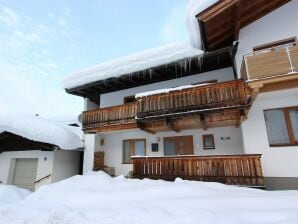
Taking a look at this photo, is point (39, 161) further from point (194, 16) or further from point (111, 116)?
point (194, 16)

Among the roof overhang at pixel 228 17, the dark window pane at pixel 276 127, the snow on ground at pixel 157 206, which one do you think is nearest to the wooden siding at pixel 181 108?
the dark window pane at pixel 276 127

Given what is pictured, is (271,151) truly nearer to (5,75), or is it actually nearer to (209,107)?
(209,107)

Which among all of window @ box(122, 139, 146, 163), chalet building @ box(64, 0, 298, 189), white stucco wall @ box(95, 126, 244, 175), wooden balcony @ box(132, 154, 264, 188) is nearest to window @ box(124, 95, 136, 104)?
chalet building @ box(64, 0, 298, 189)

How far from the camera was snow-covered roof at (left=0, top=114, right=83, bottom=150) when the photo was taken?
12648mm

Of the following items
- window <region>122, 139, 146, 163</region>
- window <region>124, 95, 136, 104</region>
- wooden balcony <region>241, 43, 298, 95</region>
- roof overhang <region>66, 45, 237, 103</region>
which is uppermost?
roof overhang <region>66, 45, 237, 103</region>

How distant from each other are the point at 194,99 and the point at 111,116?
5.13 meters

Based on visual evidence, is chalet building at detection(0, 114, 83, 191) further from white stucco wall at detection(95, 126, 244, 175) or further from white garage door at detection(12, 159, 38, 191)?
white stucco wall at detection(95, 126, 244, 175)

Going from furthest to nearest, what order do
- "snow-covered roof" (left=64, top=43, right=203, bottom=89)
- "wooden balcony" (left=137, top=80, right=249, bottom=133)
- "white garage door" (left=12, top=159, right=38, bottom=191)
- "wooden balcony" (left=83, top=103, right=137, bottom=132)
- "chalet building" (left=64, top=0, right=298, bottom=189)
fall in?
"white garage door" (left=12, top=159, right=38, bottom=191), "wooden balcony" (left=83, top=103, right=137, bottom=132), "snow-covered roof" (left=64, top=43, right=203, bottom=89), "wooden balcony" (left=137, top=80, right=249, bottom=133), "chalet building" (left=64, top=0, right=298, bottom=189)

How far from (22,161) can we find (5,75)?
4254 cm

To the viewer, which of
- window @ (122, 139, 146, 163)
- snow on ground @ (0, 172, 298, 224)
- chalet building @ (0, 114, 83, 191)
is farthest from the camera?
chalet building @ (0, 114, 83, 191)

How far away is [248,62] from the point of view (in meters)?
7.83

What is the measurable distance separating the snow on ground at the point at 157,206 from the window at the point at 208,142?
445 cm

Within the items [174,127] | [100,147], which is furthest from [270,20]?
[100,147]

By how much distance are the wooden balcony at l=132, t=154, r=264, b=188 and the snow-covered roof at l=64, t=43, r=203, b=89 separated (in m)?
5.34
